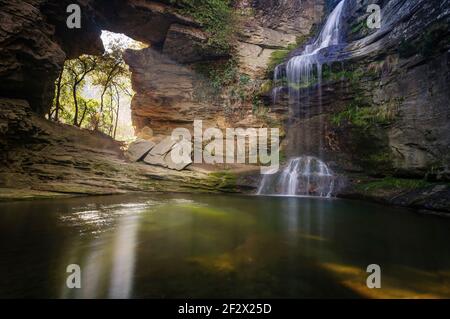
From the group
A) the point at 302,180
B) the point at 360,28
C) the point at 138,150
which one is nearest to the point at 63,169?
the point at 138,150

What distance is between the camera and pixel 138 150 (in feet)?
42.4

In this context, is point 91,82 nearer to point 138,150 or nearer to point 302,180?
point 138,150

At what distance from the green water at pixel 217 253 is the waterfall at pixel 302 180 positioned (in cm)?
412

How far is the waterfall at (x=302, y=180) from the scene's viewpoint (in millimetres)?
11086

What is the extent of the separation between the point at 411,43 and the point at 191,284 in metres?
11.0

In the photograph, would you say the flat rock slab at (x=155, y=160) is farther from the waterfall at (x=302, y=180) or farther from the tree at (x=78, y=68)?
the tree at (x=78, y=68)

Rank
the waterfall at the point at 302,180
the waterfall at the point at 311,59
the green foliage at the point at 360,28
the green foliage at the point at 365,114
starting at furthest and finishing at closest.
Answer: the waterfall at the point at 311,59
the green foliage at the point at 360,28
the waterfall at the point at 302,180
the green foliage at the point at 365,114

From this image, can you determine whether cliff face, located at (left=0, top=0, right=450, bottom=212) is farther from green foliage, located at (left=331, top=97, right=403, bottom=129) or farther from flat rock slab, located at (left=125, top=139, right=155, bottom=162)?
flat rock slab, located at (left=125, top=139, right=155, bottom=162)

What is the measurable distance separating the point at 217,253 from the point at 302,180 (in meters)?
8.49

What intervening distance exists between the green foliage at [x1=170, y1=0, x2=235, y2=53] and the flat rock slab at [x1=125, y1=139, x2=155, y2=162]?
7755mm

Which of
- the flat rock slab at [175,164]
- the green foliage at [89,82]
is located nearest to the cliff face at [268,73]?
the flat rock slab at [175,164]

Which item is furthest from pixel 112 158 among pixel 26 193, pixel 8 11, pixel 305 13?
pixel 305 13

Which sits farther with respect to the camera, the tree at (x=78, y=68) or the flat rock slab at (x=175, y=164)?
the tree at (x=78, y=68)
